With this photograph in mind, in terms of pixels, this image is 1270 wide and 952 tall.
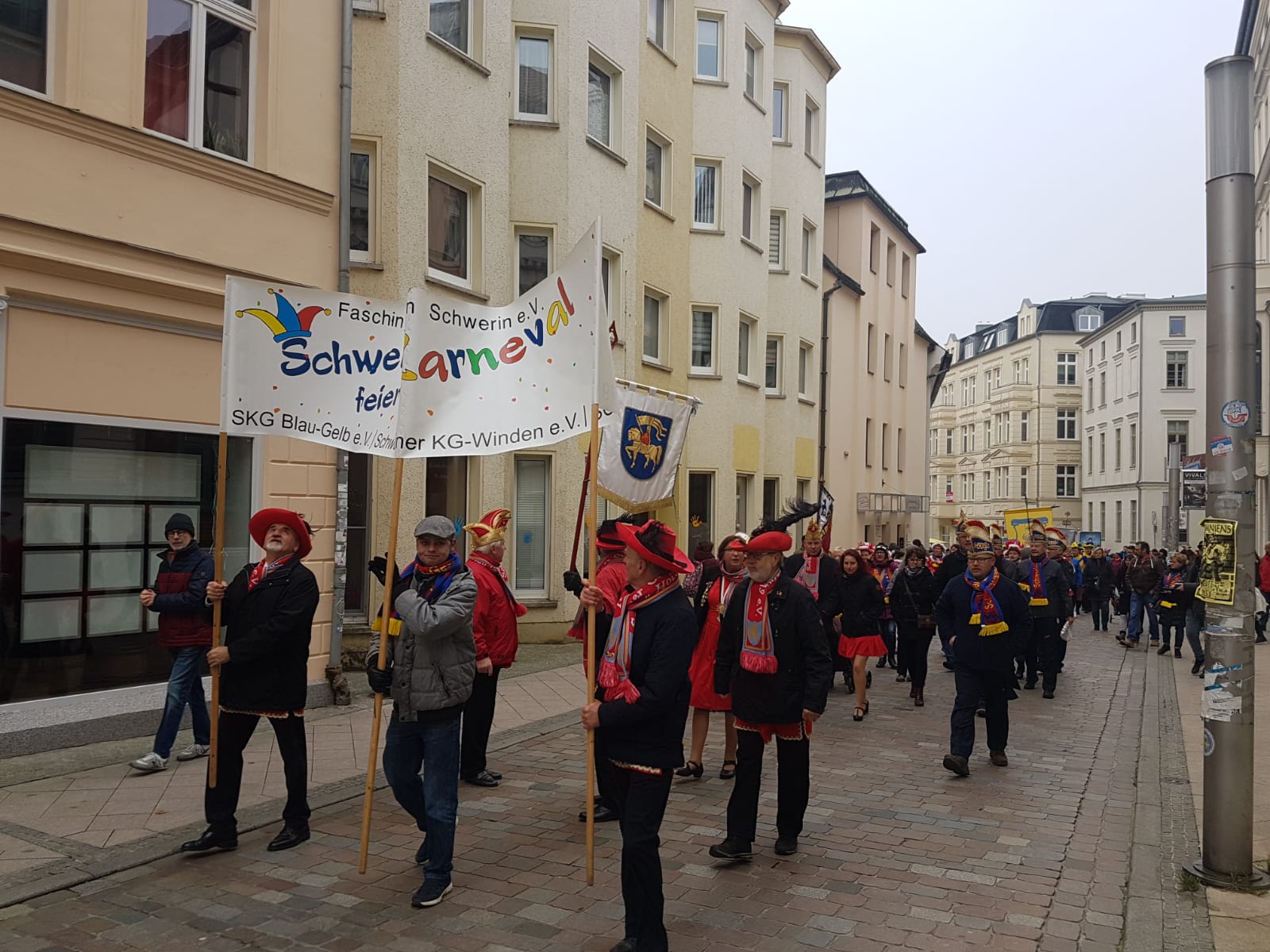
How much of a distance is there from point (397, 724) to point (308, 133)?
7484mm

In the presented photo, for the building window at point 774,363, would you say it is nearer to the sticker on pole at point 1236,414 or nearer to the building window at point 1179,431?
the sticker on pole at point 1236,414

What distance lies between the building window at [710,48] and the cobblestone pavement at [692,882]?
18.1 m

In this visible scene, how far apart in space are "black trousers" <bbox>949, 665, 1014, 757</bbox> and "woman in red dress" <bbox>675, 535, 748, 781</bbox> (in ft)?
5.82

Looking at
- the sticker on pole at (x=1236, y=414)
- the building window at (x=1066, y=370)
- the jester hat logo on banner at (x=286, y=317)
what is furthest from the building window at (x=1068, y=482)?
the jester hat logo on banner at (x=286, y=317)

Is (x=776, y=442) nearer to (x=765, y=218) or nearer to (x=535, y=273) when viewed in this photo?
(x=765, y=218)

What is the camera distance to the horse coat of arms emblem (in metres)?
7.98

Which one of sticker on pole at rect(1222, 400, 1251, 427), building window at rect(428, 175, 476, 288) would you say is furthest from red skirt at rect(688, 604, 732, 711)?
building window at rect(428, 175, 476, 288)

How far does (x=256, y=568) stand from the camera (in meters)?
6.38

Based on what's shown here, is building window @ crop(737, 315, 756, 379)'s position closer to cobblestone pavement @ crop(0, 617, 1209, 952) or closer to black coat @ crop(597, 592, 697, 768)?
cobblestone pavement @ crop(0, 617, 1209, 952)

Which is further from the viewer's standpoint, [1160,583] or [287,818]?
[1160,583]

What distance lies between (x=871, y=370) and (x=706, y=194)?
1446 cm

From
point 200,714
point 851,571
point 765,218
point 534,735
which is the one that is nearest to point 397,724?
point 200,714

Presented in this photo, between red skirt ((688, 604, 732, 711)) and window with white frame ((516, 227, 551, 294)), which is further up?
window with white frame ((516, 227, 551, 294))

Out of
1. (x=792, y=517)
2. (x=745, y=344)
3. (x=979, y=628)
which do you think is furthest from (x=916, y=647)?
(x=745, y=344)
